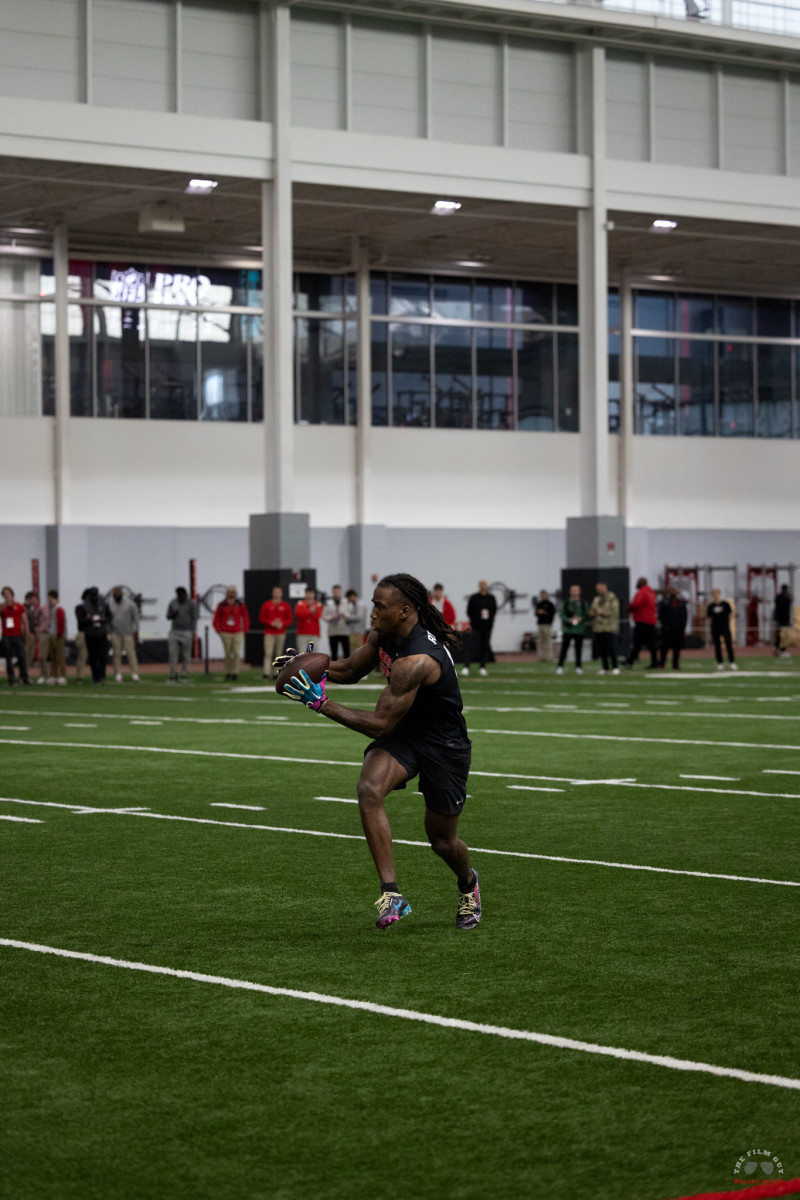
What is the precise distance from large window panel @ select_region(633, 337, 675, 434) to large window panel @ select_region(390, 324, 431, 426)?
20.7 ft

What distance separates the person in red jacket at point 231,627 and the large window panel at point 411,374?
12542 millimetres

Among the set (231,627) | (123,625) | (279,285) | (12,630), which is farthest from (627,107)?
(12,630)

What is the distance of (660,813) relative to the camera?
12.5m

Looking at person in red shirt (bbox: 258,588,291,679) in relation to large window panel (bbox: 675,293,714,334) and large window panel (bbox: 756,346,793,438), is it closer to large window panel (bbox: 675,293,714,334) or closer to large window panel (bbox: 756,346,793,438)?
large window panel (bbox: 675,293,714,334)

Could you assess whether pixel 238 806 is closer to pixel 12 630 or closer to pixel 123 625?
pixel 123 625

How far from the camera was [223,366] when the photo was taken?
135ft

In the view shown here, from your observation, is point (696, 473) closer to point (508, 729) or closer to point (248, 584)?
point (248, 584)

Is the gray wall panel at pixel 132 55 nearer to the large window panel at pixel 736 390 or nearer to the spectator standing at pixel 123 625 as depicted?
the spectator standing at pixel 123 625

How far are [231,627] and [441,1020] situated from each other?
82.2ft

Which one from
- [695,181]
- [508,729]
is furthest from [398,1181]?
[695,181]

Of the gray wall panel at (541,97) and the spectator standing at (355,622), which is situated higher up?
the gray wall panel at (541,97)

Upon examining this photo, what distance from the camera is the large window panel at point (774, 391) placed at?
157ft

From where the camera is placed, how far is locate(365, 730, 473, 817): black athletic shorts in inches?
316

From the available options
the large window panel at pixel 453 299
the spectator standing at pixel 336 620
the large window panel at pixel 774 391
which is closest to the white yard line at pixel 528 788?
the spectator standing at pixel 336 620
